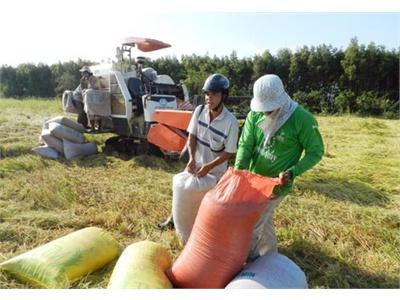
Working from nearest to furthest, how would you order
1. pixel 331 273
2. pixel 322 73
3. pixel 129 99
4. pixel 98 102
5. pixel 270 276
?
pixel 270 276, pixel 331 273, pixel 129 99, pixel 98 102, pixel 322 73

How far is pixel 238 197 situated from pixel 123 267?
93 cm

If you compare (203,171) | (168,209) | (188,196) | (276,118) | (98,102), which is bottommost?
(168,209)

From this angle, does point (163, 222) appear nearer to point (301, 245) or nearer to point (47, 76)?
point (301, 245)

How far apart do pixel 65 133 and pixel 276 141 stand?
6.00 m

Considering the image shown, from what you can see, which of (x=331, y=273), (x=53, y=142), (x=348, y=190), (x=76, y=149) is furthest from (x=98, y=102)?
(x=331, y=273)

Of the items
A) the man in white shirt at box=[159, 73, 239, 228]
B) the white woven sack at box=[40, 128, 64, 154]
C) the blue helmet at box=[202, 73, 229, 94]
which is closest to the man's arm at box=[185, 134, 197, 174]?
the man in white shirt at box=[159, 73, 239, 228]

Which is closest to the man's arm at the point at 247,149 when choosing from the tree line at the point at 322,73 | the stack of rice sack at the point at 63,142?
the stack of rice sack at the point at 63,142

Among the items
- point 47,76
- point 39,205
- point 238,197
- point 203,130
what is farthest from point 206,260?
point 47,76

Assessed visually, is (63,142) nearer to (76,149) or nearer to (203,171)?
(76,149)

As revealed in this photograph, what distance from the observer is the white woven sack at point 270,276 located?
2.66 m

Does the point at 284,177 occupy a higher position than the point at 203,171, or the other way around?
the point at 284,177

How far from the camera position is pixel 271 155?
10.4ft

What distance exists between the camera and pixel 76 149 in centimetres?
823

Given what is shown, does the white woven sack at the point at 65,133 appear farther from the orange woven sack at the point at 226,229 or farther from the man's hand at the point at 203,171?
the orange woven sack at the point at 226,229
